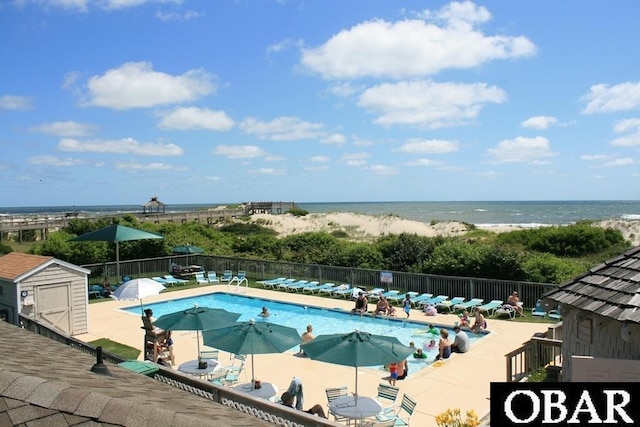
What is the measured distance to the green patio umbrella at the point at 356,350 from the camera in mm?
9009

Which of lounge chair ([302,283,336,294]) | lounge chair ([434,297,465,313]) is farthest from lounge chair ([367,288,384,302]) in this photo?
lounge chair ([434,297,465,313])

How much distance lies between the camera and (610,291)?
7230 mm

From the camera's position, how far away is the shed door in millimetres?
15211

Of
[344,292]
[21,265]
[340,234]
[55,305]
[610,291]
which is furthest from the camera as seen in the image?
[340,234]

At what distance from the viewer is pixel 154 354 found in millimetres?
12797

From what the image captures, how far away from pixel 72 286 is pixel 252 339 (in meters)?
8.73

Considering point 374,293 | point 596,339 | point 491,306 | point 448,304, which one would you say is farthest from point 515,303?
point 596,339

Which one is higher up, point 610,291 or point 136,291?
point 610,291

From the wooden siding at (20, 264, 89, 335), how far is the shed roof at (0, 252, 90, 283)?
18 cm

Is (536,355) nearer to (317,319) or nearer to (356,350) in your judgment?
(356,350)

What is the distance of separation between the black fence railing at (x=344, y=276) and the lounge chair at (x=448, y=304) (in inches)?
42.0

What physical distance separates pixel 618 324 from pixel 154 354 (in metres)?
10.3

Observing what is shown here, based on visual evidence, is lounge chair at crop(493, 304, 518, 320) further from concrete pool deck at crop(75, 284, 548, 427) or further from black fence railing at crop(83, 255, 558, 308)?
black fence railing at crop(83, 255, 558, 308)

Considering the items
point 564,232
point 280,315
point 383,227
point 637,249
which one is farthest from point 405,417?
point 383,227
